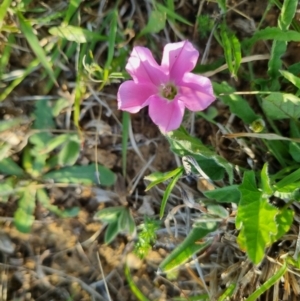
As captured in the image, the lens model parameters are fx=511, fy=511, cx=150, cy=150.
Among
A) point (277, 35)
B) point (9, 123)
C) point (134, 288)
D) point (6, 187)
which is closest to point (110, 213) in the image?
point (134, 288)

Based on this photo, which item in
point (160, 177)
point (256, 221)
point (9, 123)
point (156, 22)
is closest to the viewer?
point (256, 221)

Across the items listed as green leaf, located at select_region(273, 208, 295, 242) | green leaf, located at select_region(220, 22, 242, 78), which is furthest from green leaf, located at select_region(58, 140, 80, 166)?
green leaf, located at select_region(273, 208, 295, 242)

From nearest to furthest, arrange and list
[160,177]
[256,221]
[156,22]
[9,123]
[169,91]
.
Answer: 1. [256,221]
2. [169,91]
3. [160,177]
4. [156,22]
5. [9,123]

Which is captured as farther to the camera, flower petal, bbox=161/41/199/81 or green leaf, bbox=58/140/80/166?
green leaf, bbox=58/140/80/166

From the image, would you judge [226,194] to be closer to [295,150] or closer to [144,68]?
[295,150]

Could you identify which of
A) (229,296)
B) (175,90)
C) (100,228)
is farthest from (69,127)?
(229,296)

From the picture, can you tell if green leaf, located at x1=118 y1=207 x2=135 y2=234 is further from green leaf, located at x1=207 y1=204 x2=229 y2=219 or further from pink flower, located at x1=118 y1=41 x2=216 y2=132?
pink flower, located at x1=118 y1=41 x2=216 y2=132

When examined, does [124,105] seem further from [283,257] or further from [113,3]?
[283,257]

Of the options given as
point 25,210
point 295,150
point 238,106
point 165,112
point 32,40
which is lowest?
point 25,210
